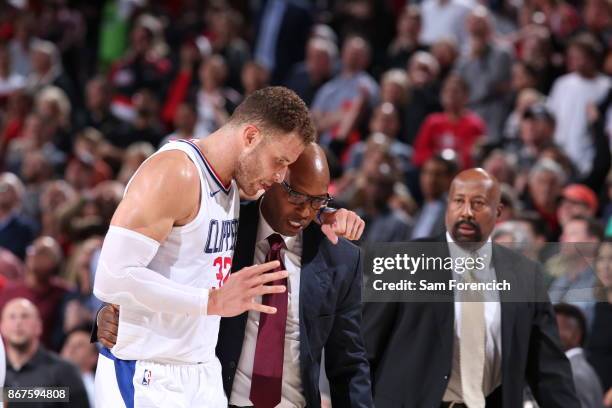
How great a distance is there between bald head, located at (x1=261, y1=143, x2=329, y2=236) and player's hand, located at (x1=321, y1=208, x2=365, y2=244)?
87 mm

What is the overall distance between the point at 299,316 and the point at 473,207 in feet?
3.60

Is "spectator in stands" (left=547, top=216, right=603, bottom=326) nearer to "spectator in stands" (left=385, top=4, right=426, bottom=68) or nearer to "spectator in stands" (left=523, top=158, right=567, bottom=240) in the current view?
"spectator in stands" (left=523, top=158, right=567, bottom=240)

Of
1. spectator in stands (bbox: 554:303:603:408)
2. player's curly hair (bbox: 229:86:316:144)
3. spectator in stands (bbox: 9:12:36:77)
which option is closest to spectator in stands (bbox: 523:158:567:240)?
spectator in stands (bbox: 554:303:603:408)

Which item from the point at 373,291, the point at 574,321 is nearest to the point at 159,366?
the point at 373,291

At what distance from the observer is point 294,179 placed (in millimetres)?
4262

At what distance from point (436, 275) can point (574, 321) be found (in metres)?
1.89

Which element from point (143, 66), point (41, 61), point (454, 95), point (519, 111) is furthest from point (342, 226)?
point (41, 61)

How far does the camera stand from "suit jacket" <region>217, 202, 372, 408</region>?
4297 millimetres

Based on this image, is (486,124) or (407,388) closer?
(407,388)

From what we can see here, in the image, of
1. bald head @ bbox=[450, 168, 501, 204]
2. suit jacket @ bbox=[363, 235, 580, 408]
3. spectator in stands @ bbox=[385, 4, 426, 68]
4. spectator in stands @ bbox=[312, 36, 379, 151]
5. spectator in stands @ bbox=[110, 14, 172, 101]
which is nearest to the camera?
suit jacket @ bbox=[363, 235, 580, 408]

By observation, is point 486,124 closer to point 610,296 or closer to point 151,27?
point 151,27

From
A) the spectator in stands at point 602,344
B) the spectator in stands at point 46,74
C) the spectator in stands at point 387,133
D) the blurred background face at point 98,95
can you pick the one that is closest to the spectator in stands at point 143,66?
the blurred background face at point 98,95

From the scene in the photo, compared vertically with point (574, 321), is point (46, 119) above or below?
above

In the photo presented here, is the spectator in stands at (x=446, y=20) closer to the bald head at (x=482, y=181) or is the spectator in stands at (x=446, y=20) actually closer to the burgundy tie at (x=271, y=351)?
the bald head at (x=482, y=181)
